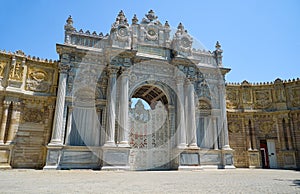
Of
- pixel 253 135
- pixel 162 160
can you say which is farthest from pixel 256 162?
pixel 162 160

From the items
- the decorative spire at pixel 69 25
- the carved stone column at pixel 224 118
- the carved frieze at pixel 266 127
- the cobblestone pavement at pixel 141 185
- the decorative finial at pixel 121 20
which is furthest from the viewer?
the carved frieze at pixel 266 127

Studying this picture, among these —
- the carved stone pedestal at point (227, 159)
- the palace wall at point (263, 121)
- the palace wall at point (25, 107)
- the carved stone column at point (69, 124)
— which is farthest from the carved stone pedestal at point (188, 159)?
the palace wall at point (25, 107)

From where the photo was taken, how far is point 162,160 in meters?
16.2

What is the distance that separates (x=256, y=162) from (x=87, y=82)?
573 inches

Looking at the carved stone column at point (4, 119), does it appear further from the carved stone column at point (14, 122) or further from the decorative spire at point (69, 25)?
the decorative spire at point (69, 25)

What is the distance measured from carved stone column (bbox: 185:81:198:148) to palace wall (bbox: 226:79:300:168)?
5.00 m

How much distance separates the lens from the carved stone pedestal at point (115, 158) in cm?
1363

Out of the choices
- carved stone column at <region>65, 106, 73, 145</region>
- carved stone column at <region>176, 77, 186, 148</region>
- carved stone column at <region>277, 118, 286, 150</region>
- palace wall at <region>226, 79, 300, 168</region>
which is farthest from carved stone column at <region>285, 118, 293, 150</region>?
carved stone column at <region>65, 106, 73, 145</region>

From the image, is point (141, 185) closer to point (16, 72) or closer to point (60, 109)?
point (60, 109)

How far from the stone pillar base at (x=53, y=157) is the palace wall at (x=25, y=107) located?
76.5 inches

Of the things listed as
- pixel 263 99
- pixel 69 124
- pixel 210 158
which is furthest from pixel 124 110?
pixel 263 99

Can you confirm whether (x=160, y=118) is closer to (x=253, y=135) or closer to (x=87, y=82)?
(x=87, y=82)

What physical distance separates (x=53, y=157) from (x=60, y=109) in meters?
2.75

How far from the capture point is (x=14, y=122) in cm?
1470
